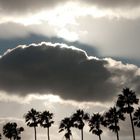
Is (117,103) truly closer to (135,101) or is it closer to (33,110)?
(135,101)

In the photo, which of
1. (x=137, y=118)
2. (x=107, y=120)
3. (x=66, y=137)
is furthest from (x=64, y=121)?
(x=137, y=118)

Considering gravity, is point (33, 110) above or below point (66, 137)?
above

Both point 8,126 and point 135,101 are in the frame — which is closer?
point 135,101

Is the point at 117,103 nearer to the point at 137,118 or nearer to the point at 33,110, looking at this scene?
the point at 137,118

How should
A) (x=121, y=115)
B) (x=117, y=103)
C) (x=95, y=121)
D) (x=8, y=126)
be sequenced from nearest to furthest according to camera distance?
(x=117, y=103) < (x=121, y=115) < (x=95, y=121) < (x=8, y=126)

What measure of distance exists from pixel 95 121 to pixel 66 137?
10.7 meters

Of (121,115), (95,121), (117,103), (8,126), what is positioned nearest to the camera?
(117,103)

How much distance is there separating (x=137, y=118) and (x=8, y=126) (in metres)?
47.0

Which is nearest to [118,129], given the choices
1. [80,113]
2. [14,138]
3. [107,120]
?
[107,120]

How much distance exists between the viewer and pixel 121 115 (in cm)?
10862

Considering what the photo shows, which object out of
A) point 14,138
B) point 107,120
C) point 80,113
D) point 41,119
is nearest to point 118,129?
point 107,120

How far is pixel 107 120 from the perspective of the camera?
11312 cm

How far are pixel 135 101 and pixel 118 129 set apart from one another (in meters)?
16.1

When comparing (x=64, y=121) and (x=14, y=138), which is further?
(x=14, y=138)
